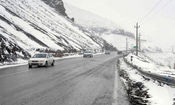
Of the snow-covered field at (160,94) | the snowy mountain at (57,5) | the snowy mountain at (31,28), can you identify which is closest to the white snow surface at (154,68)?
the snow-covered field at (160,94)

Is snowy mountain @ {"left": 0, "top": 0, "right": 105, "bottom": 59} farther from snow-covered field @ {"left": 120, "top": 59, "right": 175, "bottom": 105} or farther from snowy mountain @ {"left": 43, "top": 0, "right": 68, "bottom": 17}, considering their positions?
snow-covered field @ {"left": 120, "top": 59, "right": 175, "bottom": 105}

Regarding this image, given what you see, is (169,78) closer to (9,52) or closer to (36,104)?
(36,104)

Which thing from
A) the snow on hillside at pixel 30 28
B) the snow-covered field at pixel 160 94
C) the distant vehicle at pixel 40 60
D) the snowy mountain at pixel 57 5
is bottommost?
the snow-covered field at pixel 160 94

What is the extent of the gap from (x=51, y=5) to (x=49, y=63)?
110 meters

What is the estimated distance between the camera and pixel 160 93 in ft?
29.9

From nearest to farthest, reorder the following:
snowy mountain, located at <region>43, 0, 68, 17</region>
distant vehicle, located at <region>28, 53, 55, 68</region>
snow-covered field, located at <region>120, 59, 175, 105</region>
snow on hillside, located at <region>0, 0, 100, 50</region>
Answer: snow-covered field, located at <region>120, 59, 175, 105</region> < distant vehicle, located at <region>28, 53, 55, 68</region> < snow on hillside, located at <region>0, 0, 100, 50</region> < snowy mountain, located at <region>43, 0, 68, 17</region>

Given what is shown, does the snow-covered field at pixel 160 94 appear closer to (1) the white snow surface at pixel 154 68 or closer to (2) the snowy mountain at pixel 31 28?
(1) the white snow surface at pixel 154 68

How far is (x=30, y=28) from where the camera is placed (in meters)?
68.5

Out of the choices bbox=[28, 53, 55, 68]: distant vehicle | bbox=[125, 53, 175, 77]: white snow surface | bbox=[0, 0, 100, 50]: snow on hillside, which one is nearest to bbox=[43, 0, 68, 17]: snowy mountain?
bbox=[0, 0, 100, 50]: snow on hillside

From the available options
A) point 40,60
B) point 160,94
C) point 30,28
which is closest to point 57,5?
point 30,28

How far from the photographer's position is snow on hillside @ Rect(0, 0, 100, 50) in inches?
2108

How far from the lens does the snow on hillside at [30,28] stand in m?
53.5

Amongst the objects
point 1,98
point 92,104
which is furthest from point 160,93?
point 1,98

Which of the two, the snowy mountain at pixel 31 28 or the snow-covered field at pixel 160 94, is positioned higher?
the snowy mountain at pixel 31 28
